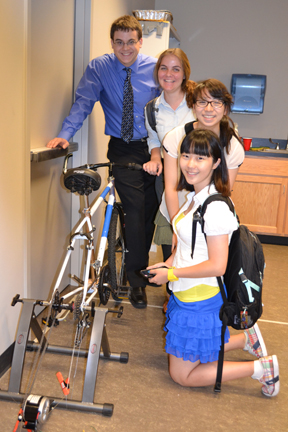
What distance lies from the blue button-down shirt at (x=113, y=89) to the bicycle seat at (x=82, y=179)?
2.00 ft

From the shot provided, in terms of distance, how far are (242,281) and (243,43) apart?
4.01m

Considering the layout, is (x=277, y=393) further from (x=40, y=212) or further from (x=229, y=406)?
(x=40, y=212)

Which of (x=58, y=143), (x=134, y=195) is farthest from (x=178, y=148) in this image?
(x=58, y=143)

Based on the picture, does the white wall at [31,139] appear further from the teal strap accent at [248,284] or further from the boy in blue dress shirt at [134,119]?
the teal strap accent at [248,284]

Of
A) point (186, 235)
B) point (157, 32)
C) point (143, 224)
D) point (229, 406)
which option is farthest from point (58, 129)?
point (229, 406)

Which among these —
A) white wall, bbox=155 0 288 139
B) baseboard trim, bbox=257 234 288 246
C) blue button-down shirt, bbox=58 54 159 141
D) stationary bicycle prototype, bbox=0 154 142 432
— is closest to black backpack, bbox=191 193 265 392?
stationary bicycle prototype, bbox=0 154 142 432

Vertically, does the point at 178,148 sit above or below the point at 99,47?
below

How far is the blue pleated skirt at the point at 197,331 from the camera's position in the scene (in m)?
1.77

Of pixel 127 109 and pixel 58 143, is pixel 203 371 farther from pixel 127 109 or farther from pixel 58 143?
pixel 127 109

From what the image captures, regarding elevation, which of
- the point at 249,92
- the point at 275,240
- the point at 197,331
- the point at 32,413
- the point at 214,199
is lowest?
the point at 275,240

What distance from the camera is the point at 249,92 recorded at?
491cm

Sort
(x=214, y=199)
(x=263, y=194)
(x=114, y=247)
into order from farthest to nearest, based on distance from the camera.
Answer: (x=263, y=194)
(x=114, y=247)
(x=214, y=199)

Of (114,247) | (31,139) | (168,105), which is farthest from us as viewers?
(114,247)

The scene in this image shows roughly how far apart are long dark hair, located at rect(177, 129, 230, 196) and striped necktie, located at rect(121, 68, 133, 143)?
0.93 metres
